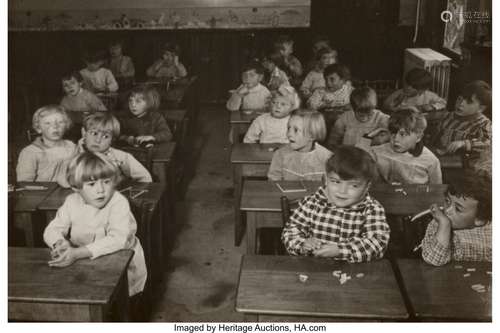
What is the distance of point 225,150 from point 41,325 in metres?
4.39

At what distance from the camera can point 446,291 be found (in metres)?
1.86

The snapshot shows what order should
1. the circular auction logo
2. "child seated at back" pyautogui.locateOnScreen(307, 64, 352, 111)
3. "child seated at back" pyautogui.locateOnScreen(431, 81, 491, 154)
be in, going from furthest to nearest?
the circular auction logo → "child seated at back" pyautogui.locateOnScreen(307, 64, 352, 111) → "child seated at back" pyautogui.locateOnScreen(431, 81, 491, 154)

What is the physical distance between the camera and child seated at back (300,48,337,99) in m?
6.40

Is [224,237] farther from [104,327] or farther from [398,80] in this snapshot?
[398,80]

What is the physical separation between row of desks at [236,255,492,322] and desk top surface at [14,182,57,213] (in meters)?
1.30

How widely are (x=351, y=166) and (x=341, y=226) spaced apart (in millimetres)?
272

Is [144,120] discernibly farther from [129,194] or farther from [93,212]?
[93,212]

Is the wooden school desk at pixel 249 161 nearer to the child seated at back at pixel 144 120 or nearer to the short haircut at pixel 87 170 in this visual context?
the child seated at back at pixel 144 120

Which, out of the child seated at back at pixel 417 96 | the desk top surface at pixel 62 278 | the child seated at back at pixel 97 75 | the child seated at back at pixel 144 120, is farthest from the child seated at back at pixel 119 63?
the desk top surface at pixel 62 278

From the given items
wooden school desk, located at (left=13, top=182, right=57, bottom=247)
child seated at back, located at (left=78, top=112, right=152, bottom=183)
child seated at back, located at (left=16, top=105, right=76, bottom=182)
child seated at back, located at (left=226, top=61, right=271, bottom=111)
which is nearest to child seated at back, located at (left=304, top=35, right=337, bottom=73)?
child seated at back, located at (left=226, top=61, right=271, bottom=111)

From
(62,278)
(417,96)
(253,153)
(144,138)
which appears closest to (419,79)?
(417,96)

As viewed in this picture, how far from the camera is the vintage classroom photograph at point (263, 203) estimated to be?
1.87 metres

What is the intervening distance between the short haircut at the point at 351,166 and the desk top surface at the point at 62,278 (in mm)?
854

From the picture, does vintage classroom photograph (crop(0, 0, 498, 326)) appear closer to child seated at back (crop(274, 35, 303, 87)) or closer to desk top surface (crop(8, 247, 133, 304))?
desk top surface (crop(8, 247, 133, 304))
